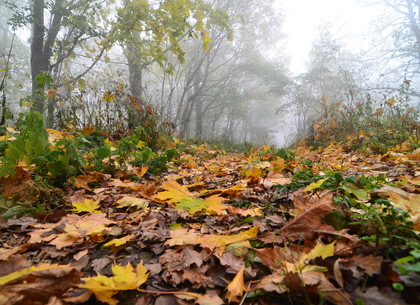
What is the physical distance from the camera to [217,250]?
93 cm

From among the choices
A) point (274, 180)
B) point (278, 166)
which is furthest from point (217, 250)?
point (278, 166)

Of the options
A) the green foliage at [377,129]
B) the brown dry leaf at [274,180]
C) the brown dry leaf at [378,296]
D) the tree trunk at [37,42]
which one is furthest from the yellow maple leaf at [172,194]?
the tree trunk at [37,42]

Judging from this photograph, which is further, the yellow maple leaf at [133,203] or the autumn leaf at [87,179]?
the autumn leaf at [87,179]

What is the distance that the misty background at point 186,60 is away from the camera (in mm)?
4598

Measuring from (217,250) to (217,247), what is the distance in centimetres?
2

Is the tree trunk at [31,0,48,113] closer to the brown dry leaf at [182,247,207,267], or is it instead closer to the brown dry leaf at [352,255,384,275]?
the brown dry leaf at [182,247,207,267]

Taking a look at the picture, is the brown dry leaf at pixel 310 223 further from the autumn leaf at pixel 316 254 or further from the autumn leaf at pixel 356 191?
the autumn leaf at pixel 356 191

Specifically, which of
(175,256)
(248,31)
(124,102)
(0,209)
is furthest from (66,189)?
(248,31)

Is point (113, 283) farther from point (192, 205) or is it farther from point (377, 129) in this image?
point (377, 129)

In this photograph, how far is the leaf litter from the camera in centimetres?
65

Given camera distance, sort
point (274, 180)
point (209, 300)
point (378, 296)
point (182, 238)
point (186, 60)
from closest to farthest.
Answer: point (378, 296) < point (209, 300) < point (182, 238) < point (274, 180) < point (186, 60)

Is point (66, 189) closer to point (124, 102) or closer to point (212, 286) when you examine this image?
point (212, 286)

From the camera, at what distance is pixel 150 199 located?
167cm

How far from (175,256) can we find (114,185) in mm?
1304
